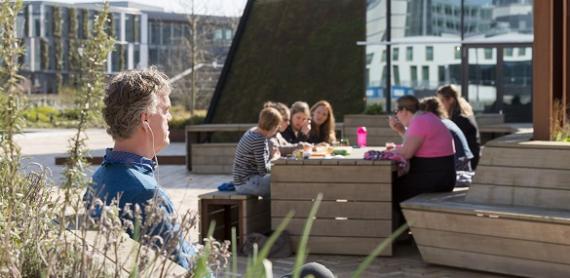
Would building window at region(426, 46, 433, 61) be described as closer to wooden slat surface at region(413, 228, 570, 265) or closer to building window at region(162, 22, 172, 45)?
wooden slat surface at region(413, 228, 570, 265)

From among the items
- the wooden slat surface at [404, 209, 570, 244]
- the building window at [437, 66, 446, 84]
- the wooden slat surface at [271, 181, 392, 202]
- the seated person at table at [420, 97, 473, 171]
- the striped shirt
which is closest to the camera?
the wooden slat surface at [404, 209, 570, 244]

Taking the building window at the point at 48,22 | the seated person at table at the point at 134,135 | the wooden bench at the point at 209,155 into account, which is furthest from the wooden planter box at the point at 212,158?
the building window at the point at 48,22

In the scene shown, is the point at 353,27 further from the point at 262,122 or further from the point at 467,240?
the point at 467,240

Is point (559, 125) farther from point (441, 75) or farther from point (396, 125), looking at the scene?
point (441, 75)

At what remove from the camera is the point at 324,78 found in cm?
2172

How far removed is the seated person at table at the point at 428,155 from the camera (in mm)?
8453

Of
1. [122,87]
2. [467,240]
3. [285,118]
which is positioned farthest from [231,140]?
[122,87]

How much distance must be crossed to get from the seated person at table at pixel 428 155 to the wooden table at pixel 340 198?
21cm

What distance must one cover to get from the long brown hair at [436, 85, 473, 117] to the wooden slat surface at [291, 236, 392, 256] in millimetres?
2507

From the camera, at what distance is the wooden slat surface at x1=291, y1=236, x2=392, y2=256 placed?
8.36m

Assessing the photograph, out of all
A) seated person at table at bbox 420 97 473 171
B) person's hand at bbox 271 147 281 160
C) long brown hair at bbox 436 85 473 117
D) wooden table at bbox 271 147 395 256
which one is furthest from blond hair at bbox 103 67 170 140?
long brown hair at bbox 436 85 473 117

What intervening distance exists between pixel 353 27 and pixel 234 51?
8.79ft

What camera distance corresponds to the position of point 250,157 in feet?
29.2

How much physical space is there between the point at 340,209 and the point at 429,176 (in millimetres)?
801
